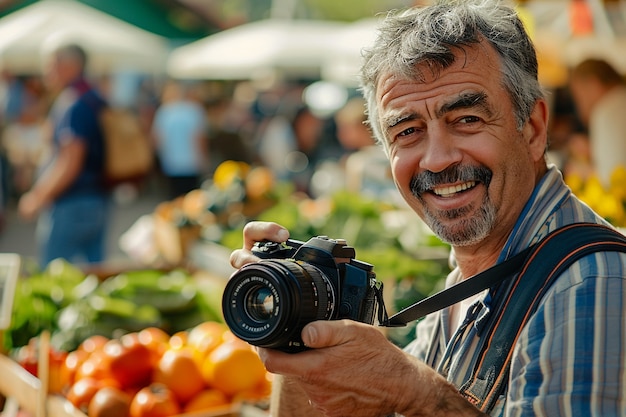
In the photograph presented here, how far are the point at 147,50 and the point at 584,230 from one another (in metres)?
12.7

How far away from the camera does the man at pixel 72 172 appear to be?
19.9 ft

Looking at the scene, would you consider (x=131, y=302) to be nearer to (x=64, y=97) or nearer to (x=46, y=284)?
(x=46, y=284)

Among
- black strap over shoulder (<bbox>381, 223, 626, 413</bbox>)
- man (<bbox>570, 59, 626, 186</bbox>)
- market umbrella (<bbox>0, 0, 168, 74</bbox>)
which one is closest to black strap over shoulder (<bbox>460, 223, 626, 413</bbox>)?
black strap over shoulder (<bbox>381, 223, 626, 413</bbox>)

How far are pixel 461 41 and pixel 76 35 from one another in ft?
36.9

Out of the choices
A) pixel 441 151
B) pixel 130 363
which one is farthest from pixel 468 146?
pixel 130 363

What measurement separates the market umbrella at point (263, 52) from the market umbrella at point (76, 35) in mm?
832

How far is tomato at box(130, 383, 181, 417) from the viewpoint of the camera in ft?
9.37

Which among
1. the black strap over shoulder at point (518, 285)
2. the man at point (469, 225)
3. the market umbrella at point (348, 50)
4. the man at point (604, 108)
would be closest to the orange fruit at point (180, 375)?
the man at point (469, 225)

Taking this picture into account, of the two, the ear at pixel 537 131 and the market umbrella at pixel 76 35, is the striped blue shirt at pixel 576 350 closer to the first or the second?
the ear at pixel 537 131

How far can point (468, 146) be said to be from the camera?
1719 mm

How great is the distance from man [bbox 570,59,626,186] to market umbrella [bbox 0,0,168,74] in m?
8.70

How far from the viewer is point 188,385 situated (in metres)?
3.03

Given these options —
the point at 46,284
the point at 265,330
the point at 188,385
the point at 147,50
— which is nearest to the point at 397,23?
the point at 265,330

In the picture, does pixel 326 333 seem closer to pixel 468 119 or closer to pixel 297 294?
pixel 297 294
